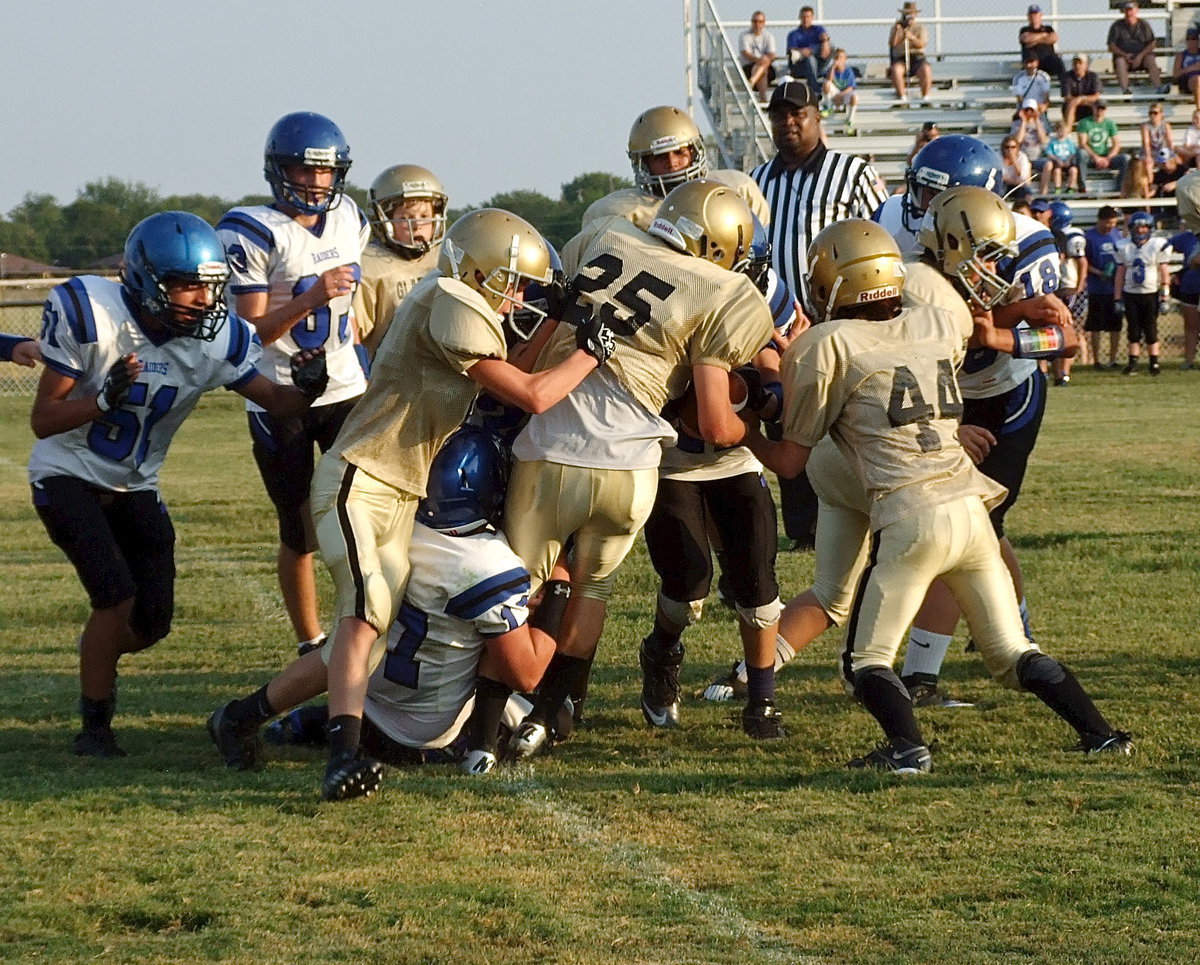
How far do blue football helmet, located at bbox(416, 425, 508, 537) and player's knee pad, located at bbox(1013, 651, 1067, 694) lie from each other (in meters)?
1.54

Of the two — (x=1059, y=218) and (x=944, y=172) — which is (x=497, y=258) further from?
(x=1059, y=218)

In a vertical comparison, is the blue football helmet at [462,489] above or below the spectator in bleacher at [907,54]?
below

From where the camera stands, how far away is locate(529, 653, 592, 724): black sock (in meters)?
5.02

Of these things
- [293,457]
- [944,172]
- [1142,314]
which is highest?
[944,172]

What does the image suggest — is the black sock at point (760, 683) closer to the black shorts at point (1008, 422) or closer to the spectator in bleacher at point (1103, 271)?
the black shorts at point (1008, 422)

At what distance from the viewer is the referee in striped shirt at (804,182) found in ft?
23.0

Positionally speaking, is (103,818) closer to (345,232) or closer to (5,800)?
(5,800)

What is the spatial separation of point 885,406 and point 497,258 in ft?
3.77

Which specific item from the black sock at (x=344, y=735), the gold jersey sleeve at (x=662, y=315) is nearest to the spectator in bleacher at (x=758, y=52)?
the gold jersey sleeve at (x=662, y=315)

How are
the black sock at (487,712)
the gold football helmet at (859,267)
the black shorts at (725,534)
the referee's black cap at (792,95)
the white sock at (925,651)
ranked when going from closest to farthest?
the gold football helmet at (859,267) → the black sock at (487,712) → the black shorts at (725,534) → the white sock at (925,651) → the referee's black cap at (792,95)

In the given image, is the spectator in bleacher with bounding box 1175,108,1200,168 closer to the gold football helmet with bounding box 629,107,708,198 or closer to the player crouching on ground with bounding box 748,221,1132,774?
the gold football helmet with bounding box 629,107,708,198

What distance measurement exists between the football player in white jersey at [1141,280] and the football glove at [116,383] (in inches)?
612

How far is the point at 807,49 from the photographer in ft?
66.4

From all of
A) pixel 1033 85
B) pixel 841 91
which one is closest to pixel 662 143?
pixel 841 91
